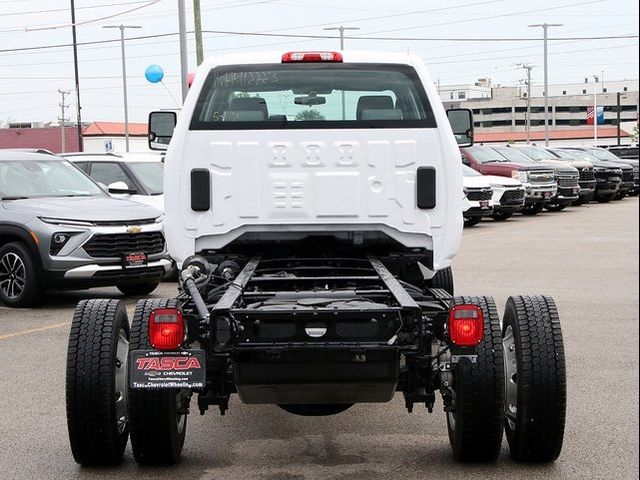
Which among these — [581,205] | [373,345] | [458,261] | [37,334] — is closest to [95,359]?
[373,345]

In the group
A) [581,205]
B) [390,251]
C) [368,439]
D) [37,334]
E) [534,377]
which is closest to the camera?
[534,377]

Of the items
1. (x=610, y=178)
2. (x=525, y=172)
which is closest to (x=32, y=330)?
(x=525, y=172)

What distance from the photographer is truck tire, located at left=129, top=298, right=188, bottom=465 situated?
587 centimetres

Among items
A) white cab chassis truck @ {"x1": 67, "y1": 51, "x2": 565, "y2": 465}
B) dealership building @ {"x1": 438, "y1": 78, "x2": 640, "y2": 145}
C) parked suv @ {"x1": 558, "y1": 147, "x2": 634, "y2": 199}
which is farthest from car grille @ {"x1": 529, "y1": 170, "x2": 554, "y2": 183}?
dealership building @ {"x1": 438, "y1": 78, "x2": 640, "y2": 145}

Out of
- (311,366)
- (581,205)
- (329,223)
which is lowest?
(581,205)

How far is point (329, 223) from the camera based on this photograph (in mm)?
7055

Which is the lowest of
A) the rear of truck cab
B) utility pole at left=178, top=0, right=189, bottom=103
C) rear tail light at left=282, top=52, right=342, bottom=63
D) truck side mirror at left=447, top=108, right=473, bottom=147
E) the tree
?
the rear of truck cab

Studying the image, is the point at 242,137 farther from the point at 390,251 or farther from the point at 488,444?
the point at 488,444

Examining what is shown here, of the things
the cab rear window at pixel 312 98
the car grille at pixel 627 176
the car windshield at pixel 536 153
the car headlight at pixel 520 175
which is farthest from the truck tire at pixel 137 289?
the car grille at pixel 627 176

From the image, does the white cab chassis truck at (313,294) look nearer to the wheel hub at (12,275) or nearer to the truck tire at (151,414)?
the truck tire at (151,414)

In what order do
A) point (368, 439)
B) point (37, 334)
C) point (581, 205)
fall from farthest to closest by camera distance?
point (581, 205) < point (37, 334) < point (368, 439)

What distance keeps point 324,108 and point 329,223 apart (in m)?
0.80

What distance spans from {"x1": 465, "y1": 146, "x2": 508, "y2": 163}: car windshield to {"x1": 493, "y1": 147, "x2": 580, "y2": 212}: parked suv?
480 mm

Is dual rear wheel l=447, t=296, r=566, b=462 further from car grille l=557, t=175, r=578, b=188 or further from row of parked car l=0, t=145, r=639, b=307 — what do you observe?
car grille l=557, t=175, r=578, b=188
